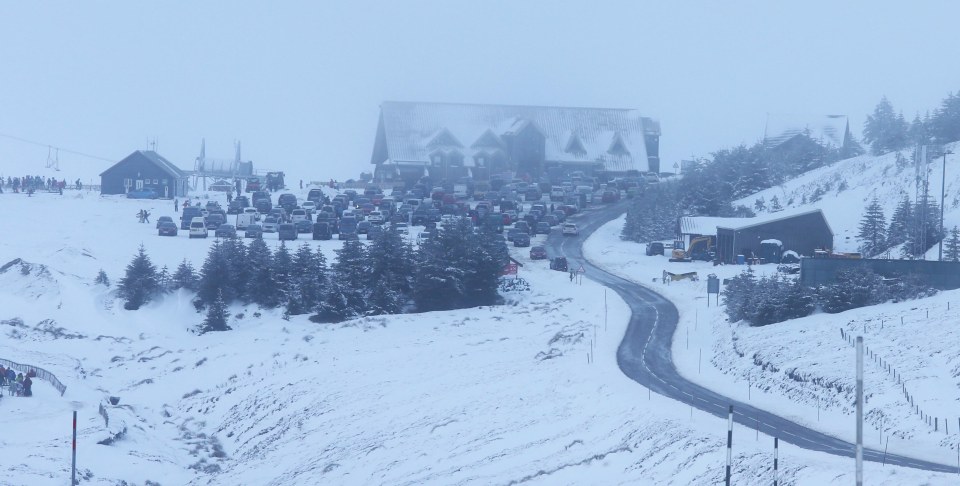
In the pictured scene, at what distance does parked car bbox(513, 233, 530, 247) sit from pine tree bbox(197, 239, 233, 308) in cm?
1957

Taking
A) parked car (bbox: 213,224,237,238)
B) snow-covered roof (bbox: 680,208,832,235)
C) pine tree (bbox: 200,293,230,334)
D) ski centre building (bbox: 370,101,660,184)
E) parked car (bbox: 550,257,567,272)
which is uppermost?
ski centre building (bbox: 370,101,660,184)

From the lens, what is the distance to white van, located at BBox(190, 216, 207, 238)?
58094 mm

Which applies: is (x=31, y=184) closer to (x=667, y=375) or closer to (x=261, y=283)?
(x=261, y=283)

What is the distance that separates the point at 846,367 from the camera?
25219 mm

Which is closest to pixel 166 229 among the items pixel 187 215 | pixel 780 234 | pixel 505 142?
pixel 187 215

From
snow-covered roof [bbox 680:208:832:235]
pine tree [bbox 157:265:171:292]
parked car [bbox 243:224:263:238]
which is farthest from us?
parked car [bbox 243:224:263:238]

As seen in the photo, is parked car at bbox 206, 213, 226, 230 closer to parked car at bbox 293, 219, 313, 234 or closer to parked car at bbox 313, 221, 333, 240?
parked car at bbox 293, 219, 313, 234

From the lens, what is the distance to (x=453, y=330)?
3981cm

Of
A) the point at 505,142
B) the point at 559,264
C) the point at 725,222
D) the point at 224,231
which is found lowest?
the point at 559,264

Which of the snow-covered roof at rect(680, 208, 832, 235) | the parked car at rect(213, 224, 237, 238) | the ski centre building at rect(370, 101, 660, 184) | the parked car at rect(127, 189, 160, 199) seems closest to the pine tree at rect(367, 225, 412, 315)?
the parked car at rect(213, 224, 237, 238)

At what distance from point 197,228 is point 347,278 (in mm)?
16518

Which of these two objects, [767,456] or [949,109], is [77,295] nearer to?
[767,456]

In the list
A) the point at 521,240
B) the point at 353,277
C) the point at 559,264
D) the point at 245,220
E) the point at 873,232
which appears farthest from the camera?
the point at 245,220

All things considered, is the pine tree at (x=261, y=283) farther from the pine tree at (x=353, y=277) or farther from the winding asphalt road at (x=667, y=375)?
the winding asphalt road at (x=667, y=375)
